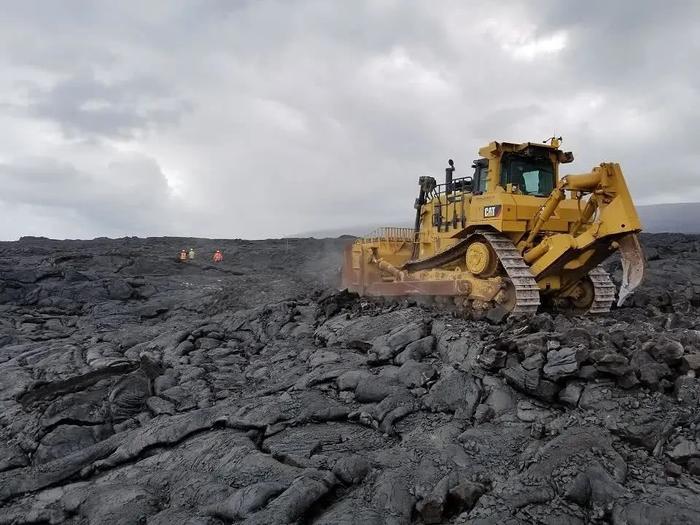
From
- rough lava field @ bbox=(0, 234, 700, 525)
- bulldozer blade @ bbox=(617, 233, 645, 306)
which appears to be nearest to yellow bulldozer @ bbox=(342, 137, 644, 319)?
bulldozer blade @ bbox=(617, 233, 645, 306)

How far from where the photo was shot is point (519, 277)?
28.1 feet

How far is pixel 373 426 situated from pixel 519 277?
12.6 ft

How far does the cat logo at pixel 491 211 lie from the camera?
9.23 m

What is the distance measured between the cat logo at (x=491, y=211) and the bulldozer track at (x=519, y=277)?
412 millimetres

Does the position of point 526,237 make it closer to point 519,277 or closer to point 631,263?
point 519,277

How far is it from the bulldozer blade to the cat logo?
2.00 m

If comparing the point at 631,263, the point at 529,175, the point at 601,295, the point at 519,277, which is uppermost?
the point at 529,175

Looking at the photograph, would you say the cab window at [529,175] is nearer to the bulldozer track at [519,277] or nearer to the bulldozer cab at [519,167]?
the bulldozer cab at [519,167]

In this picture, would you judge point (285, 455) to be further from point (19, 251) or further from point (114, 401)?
point (19, 251)

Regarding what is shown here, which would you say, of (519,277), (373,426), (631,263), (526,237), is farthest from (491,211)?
(373,426)

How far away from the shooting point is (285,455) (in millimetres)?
5668

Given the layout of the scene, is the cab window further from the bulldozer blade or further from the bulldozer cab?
the bulldozer blade

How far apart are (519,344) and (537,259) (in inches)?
112

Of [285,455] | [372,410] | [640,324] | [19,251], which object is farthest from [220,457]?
[19,251]
